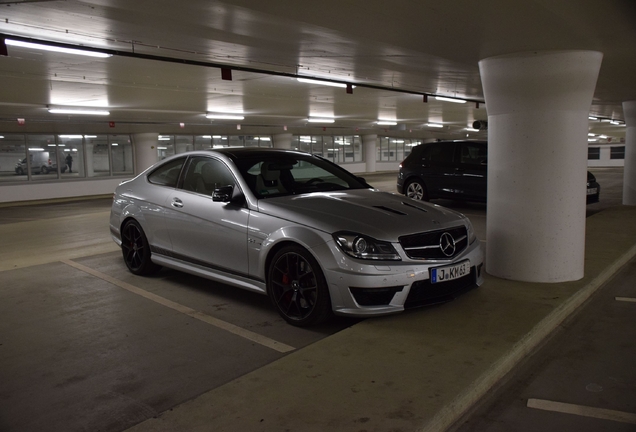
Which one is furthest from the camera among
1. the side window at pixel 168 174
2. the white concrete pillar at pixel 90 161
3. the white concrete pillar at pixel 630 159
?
the white concrete pillar at pixel 90 161

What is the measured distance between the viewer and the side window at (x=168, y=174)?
609 cm

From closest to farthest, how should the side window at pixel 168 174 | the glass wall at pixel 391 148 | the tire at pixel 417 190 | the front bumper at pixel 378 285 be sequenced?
the front bumper at pixel 378 285 → the side window at pixel 168 174 → the tire at pixel 417 190 → the glass wall at pixel 391 148

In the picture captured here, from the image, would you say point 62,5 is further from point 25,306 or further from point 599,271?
point 599,271

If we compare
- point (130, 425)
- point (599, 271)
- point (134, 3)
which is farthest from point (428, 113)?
point (130, 425)

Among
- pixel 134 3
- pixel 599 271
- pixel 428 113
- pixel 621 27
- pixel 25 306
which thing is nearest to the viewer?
pixel 134 3

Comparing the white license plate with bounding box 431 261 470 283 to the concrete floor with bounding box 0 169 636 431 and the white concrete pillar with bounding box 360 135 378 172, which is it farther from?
the white concrete pillar with bounding box 360 135 378 172

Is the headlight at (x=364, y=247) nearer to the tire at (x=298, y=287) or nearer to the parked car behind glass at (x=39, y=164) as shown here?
the tire at (x=298, y=287)

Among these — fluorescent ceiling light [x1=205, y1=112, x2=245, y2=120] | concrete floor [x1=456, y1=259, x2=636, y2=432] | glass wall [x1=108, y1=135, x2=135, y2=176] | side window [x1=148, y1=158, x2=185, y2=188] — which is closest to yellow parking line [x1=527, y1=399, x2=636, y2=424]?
concrete floor [x1=456, y1=259, x2=636, y2=432]

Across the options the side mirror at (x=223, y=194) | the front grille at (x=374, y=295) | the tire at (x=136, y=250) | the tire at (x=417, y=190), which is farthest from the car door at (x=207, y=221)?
the tire at (x=417, y=190)

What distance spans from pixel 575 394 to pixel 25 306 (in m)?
5.15

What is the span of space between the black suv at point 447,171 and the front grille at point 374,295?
8.51 meters

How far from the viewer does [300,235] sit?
14.9 ft

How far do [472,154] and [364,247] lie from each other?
8.95m

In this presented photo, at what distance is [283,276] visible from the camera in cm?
473
